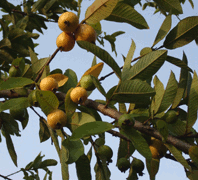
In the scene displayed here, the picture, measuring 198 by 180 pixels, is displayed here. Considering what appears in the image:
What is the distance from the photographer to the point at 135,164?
4.39ft

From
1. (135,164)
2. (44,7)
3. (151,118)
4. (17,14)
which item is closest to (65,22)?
(151,118)

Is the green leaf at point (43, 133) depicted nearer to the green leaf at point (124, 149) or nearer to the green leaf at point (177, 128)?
the green leaf at point (124, 149)

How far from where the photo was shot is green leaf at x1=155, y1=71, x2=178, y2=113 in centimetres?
109

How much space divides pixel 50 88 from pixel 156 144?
583 millimetres

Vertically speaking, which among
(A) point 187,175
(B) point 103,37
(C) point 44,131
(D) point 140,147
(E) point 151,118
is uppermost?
(B) point 103,37

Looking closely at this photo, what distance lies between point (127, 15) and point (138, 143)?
601 millimetres

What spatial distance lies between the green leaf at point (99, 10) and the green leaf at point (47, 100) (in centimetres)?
41

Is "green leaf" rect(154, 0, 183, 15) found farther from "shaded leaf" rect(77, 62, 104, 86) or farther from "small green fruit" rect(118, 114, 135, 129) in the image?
"small green fruit" rect(118, 114, 135, 129)

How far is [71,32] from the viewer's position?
123cm

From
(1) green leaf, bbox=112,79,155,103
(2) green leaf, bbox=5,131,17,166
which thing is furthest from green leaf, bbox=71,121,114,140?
(2) green leaf, bbox=5,131,17,166

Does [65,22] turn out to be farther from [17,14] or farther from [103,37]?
[17,14]

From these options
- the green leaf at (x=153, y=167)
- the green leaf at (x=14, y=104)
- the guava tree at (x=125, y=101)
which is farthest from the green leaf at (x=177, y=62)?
the green leaf at (x=14, y=104)

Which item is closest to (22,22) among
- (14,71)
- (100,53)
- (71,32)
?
(14,71)

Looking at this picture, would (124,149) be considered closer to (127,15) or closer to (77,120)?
(77,120)
